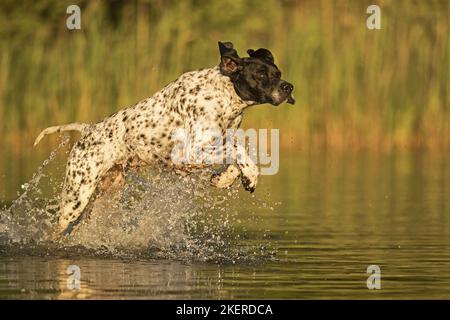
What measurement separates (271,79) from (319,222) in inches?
125

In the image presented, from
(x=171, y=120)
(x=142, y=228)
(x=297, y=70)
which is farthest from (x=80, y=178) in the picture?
(x=297, y=70)

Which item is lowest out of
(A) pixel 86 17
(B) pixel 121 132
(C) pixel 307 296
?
(C) pixel 307 296

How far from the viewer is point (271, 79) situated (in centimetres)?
1503

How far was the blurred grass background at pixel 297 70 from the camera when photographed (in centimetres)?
→ 2638

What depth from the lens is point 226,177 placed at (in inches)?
573

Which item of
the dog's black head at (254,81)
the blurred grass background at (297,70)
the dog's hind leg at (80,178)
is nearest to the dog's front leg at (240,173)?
the dog's black head at (254,81)

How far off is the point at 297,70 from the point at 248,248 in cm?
1139

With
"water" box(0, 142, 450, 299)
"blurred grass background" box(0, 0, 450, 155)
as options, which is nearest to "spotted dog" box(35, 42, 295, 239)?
"water" box(0, 142, 450, 299)

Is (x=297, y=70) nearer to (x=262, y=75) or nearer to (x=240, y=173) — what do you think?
(x=262, y=75)

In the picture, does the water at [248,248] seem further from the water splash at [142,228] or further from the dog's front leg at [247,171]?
the dog's front leg at [247,171]

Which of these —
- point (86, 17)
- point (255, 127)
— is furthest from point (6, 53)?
point (255, 127)

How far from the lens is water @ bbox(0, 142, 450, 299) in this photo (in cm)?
1276

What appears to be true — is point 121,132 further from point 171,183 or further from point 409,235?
point 409,235

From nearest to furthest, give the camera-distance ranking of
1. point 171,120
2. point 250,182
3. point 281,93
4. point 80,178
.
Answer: point 250,182 → point 281,93 → point 171,120 → point 80,178
